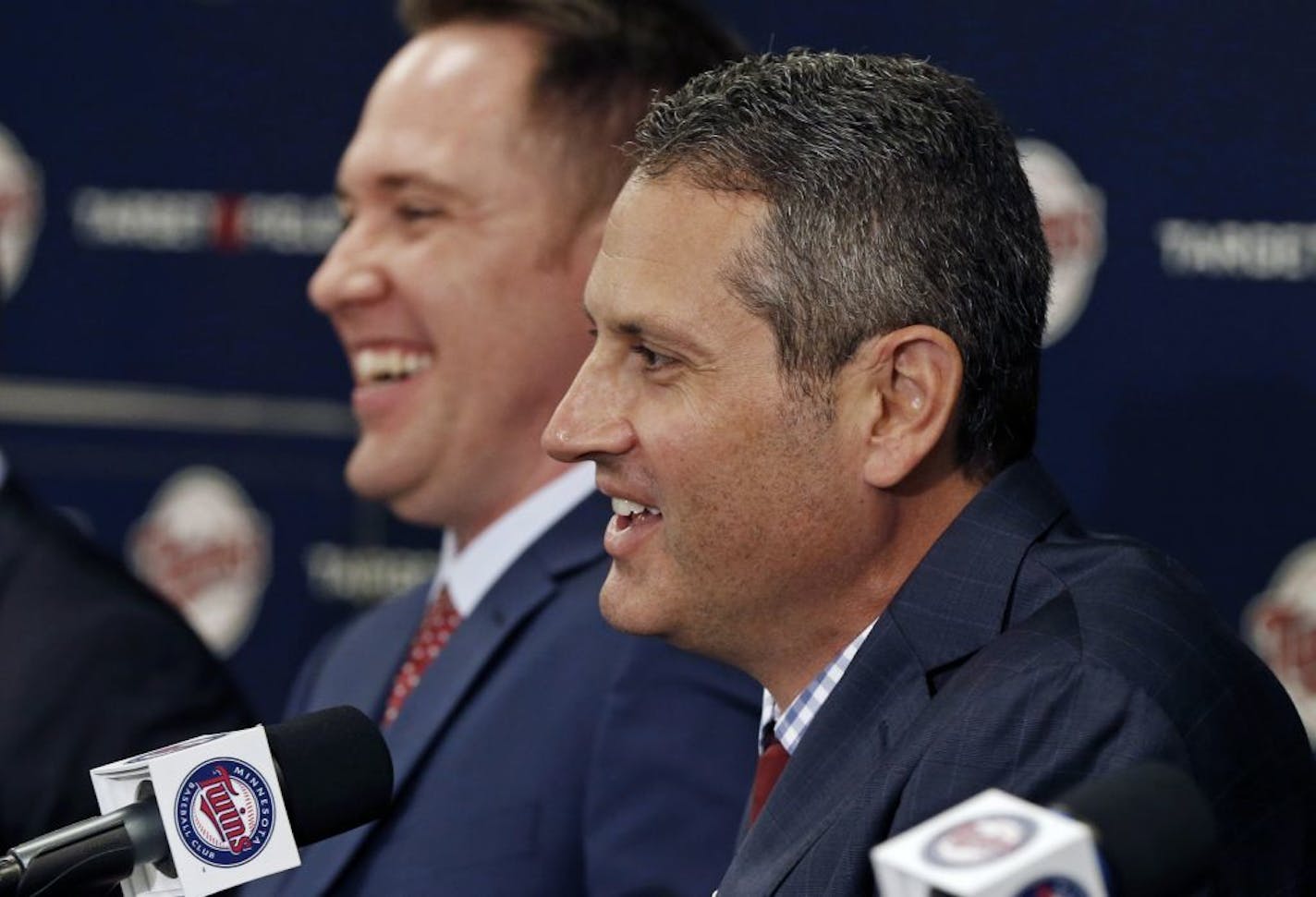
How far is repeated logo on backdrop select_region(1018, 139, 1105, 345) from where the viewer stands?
2.43 m

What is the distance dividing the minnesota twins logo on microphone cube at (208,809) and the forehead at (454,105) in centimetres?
99

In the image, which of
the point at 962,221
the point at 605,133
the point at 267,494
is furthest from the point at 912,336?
the point at 267,494

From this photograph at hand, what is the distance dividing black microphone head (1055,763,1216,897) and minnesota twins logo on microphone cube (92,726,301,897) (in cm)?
51

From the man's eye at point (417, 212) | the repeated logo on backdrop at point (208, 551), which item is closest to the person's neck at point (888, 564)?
the man's eye at point (417, 212)

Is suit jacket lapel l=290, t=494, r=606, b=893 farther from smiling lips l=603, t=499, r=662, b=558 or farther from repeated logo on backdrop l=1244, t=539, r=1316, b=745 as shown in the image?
repeated logo on backdrop l=1244, t=539, r=1316, b=745

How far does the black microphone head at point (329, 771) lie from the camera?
4.02ft

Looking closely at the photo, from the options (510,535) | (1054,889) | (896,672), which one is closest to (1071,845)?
(1054,889)

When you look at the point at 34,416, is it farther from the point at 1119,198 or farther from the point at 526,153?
the point at 1119,198

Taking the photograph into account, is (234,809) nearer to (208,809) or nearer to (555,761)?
(208,809)

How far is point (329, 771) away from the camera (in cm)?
125

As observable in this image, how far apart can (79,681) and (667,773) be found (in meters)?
0.77

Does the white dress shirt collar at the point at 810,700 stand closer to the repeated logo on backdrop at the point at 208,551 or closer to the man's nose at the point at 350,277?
the man's nose at the point at 350,277

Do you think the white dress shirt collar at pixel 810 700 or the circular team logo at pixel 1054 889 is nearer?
the circular team logo at pixel 1054 889

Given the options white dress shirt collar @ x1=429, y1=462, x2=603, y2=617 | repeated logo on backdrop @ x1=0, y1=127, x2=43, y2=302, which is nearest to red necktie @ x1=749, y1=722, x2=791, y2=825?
white dress shirt collar @ x1=429, y1=462, x2=603, y2=617
